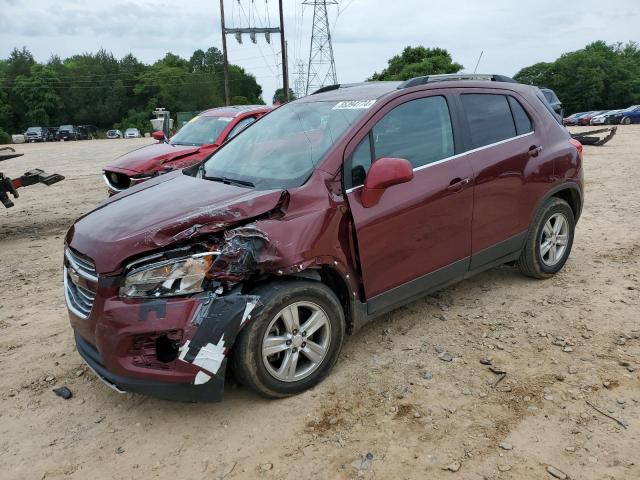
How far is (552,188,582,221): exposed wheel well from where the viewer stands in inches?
192

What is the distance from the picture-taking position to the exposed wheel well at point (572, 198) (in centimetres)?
487

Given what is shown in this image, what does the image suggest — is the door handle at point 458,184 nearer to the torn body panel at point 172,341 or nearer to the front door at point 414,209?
the front door at point 414,209

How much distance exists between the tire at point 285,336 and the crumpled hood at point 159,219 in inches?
18.8

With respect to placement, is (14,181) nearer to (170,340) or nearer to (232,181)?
(232,181)

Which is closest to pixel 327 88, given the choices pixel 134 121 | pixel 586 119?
pixel 586 119

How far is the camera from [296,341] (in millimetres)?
3119

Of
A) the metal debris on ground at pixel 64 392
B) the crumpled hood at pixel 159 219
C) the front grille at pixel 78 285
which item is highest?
the crumpled hood at pixel 159 219

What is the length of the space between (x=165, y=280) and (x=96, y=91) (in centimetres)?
10445

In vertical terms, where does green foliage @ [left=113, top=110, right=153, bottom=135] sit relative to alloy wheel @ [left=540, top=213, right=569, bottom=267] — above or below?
above

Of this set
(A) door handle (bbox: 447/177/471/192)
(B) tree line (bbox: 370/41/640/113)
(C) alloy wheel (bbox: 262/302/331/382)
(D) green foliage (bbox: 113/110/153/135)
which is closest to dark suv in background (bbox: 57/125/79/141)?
(D) green foliage (bbox: 113/110/153/135)

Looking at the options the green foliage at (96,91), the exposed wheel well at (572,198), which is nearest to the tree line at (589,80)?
the green foliage at (96,91)

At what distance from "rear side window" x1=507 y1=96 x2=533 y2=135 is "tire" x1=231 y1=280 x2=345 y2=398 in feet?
7.78

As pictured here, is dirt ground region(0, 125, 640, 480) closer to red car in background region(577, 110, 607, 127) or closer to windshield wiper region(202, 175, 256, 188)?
windshield wiper region(202, 175, 256, 188)

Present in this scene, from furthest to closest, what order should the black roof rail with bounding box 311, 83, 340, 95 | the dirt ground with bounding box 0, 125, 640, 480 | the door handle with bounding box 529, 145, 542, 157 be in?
the black roof rail with bounding box 311, 83, 340, 95 → the door handle with bounding box 529, 145, 542, 157 → the dirt ground with bounding box 0, 125, 640, 480
